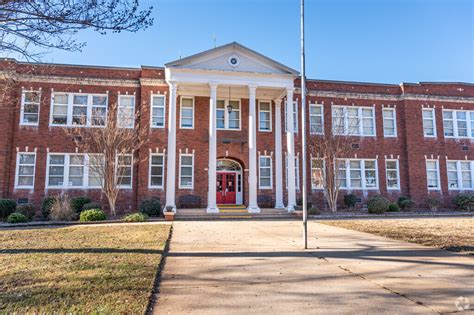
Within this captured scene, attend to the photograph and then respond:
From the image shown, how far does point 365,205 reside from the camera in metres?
21.6

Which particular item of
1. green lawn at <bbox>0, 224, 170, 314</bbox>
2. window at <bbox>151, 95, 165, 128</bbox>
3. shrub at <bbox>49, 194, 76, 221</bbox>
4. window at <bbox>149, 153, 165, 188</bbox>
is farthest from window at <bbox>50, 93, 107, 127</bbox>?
green lawn at <bbox>0, 224, 170, 314</bbox>

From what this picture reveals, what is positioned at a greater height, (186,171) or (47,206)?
(186,171)

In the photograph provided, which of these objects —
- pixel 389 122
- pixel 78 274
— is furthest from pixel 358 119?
pixel 78 274

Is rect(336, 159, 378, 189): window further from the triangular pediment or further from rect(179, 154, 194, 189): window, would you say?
rect(179, 154, 194, 189): window

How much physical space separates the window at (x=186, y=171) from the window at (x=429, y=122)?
1636 cm

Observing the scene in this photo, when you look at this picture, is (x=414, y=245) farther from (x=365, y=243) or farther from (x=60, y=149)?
(x=60, y=149)

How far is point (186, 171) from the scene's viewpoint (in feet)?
66.2

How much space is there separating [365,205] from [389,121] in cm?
633

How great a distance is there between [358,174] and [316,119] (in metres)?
4.66

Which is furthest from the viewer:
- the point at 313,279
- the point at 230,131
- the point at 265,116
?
the point at 265,116

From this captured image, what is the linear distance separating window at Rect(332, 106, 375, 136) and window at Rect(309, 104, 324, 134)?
0.84 meters

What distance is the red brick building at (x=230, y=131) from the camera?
61.0 ft

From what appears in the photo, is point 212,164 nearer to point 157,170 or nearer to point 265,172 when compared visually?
point 157,170

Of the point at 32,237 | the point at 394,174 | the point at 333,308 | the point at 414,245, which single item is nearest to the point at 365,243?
the point at 414,245
